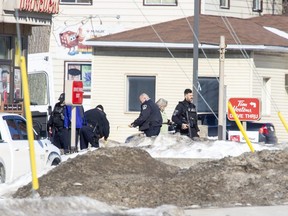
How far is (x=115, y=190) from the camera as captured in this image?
13.2 metres

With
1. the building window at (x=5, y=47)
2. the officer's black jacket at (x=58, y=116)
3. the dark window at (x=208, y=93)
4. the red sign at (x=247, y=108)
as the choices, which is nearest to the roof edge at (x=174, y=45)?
the dark window at (x=208, y=93)

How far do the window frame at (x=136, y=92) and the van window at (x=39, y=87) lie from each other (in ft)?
10.3

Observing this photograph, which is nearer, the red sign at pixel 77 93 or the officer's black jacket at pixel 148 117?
the red sign at pixel 77 93

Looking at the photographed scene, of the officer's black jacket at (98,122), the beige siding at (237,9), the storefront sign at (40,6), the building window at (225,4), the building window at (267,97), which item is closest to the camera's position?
the storefront sign at (40,6)

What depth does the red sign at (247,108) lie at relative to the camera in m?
22.5

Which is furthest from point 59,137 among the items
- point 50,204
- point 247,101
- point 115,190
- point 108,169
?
point 50,204

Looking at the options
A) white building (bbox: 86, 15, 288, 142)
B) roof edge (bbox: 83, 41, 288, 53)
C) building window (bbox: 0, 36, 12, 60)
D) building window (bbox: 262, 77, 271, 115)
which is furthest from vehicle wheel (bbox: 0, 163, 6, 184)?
building window (bbox: 262, 77, 271, 115)

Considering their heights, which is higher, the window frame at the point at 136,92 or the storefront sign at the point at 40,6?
the storefront sign at the point at 40,6

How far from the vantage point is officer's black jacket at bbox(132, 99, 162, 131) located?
23.3 metres

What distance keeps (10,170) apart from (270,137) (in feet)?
33.8

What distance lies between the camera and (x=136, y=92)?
3153 cm

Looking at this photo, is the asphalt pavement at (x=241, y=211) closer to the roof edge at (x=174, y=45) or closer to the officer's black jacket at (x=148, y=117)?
the officer's black jacket at (x=148, y=117)

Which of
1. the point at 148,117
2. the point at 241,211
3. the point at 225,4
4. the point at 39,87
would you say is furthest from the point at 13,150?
the point at 225,4

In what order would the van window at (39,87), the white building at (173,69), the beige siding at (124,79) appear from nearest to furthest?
the van window at (39,87) → the white building at (173,69) → the beige siding at (124,79)
